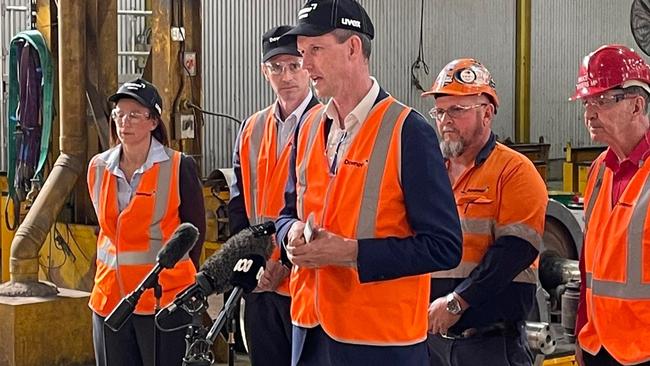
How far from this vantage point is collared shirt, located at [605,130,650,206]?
3348mm

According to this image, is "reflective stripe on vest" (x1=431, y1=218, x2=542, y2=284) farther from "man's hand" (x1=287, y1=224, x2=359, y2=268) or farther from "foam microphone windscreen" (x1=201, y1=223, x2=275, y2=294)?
"foam microphone windscreen" (x1=201, y1=223, x2=275, y2=294)

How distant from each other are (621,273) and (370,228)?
827mm

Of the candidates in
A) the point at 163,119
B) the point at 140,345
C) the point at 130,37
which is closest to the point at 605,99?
the point at 140,345

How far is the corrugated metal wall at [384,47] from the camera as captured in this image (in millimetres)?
12094

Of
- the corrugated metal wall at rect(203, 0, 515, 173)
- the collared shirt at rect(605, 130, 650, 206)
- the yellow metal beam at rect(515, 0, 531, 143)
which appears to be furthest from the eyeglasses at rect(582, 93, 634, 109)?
the yellow metal beam at rect(515, 0, 531, 143)

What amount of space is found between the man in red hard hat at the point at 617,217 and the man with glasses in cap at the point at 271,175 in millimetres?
1165

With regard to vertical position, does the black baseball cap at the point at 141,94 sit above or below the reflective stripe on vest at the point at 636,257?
above

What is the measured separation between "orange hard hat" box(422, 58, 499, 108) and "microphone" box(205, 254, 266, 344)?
1365 millimetres

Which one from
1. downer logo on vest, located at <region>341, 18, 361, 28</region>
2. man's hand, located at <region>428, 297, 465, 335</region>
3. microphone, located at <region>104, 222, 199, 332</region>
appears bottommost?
man's hand, located at <region>428, 297, 465, 335</region>

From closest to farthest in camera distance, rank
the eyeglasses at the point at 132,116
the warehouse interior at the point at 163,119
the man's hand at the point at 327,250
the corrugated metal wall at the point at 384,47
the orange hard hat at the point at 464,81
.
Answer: the man's hand at the point at 327,250, the orange hard hat at the point at 464,81, the eyeglasses at the point at 132,116, the warehouse interior at the point at 163,119, the corrugated metal wall at the point at 384,47

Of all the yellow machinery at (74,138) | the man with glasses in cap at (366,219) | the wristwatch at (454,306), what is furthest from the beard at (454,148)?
the yellow machinery at (74,138)

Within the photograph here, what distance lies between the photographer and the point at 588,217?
3.56m

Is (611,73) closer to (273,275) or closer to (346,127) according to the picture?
(346,127)

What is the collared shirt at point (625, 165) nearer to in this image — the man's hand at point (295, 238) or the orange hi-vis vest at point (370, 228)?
the orange hi-vis vest at point (370, 228)
